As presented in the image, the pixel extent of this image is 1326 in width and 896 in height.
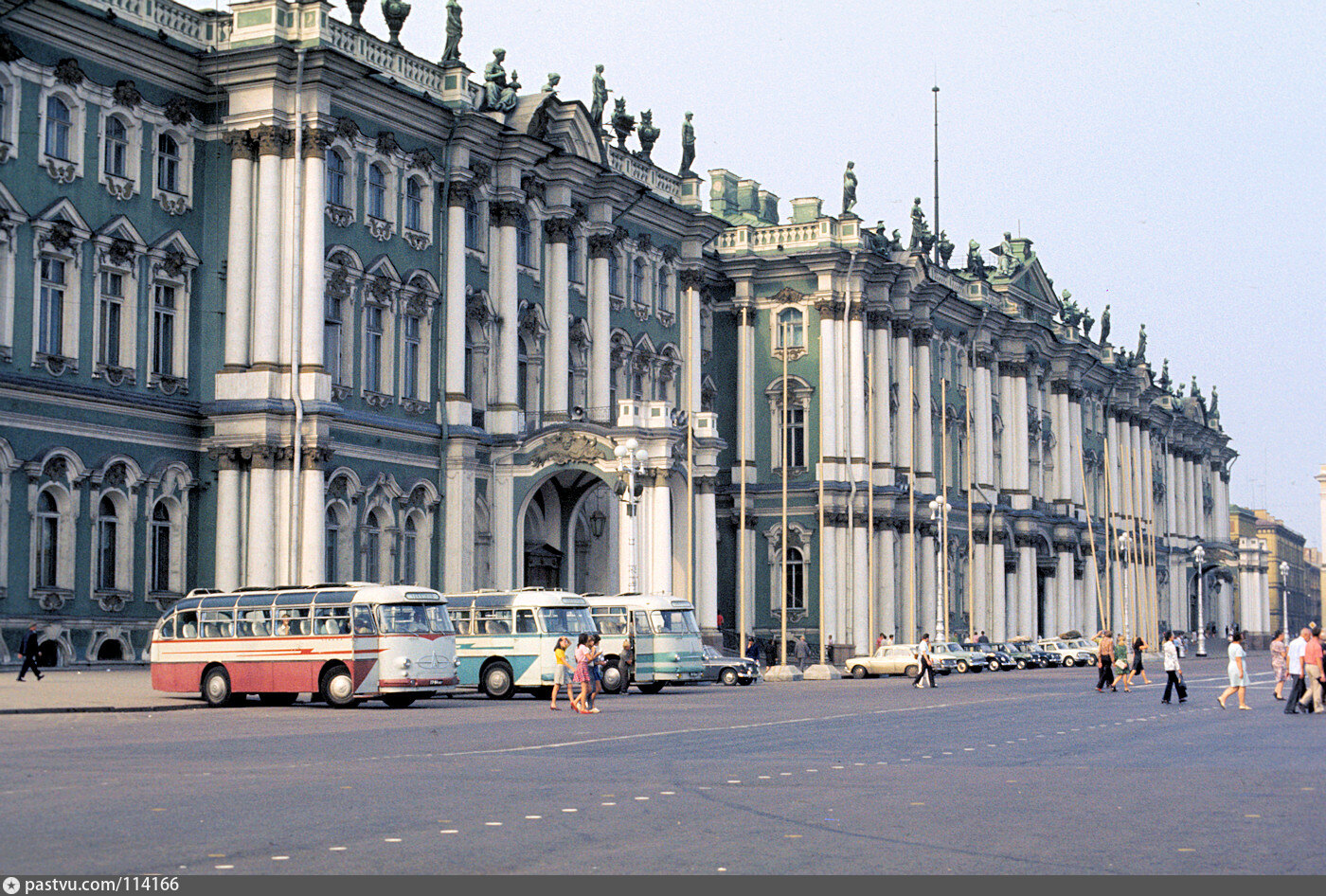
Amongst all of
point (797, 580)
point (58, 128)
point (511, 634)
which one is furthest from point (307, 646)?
point (797, 580)

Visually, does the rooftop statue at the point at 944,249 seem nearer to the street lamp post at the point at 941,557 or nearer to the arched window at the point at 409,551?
the street lamp post at the point at 941,557

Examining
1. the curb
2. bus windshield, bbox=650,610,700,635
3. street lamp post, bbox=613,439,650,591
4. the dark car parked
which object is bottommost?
the dark car parked

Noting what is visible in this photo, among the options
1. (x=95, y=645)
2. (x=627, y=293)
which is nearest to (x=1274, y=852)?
(x=95, y=645)

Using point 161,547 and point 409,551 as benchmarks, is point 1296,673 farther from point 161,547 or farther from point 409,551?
point 161,547

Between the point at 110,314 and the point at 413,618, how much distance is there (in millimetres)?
16057

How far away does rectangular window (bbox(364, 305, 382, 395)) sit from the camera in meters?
56.0

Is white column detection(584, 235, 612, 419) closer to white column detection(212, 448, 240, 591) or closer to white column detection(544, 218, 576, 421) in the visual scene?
white column detection(544, 218, 576, 421)

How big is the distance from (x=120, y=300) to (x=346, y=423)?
25.8 feet

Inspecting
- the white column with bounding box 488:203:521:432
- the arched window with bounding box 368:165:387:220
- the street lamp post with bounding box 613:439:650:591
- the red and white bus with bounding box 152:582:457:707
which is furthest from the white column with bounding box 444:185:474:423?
the red and white bus with bounding box 152:582:457:707

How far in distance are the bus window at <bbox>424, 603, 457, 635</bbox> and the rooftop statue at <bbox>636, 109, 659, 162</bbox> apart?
117 feet

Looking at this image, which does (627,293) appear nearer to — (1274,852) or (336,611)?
(336,611)

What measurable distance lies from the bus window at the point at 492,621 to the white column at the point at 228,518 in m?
9.21

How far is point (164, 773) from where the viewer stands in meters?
20.0

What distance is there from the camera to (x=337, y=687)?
37281 mm
